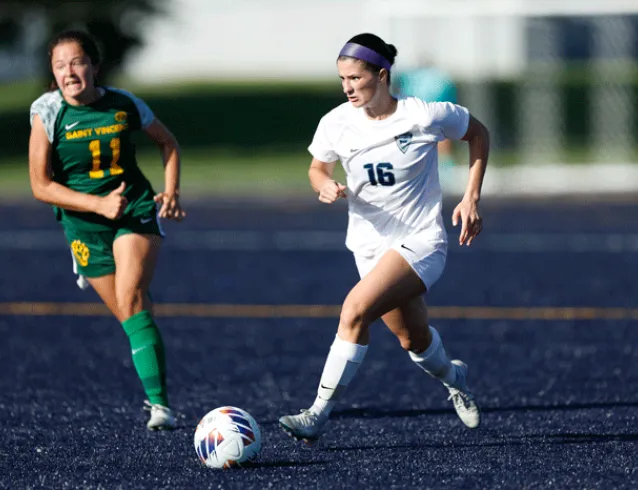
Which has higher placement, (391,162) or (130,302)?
(391,162)

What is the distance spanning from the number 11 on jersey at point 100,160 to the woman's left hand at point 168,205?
284 millimetres

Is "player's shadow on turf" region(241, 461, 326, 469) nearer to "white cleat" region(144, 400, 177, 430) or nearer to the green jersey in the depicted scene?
"white cleat" region(144, 400, 177, 430)

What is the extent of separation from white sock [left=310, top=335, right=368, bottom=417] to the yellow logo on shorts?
1542 millimetres

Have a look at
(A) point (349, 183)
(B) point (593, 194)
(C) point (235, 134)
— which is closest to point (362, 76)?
(A) point (349, 183)

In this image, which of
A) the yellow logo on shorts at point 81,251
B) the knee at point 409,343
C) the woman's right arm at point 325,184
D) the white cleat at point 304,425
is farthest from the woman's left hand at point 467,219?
the yellow logo on shorts at point 81,251

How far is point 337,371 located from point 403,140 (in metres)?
1.16

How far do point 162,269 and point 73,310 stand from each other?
2.78 metres

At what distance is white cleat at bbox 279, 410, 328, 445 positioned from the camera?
6062 mm

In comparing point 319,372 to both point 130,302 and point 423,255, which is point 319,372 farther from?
point 423,255

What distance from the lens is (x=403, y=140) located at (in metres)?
6.22

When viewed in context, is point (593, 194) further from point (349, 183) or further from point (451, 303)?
point (349, 183)

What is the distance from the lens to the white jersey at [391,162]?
6227mm

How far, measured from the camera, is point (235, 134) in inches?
1526

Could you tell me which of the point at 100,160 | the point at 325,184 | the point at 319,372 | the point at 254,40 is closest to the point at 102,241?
the point at 100,160
